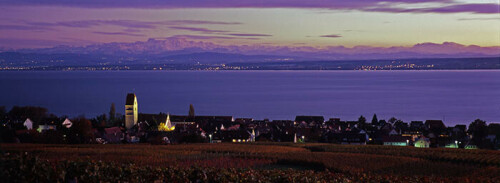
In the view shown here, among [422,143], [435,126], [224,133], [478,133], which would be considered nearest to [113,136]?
[224,133]

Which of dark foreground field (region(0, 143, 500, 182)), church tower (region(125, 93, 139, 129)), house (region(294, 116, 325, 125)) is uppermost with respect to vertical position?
church tower (region(125, 93, 139, 129))

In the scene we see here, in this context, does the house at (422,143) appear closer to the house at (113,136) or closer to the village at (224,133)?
the village at (224,133)

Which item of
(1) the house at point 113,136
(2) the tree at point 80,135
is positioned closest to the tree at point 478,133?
(1) the house at point 113,136

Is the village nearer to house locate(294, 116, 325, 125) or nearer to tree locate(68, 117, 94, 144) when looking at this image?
tree locate(68, 117, 94, 144)

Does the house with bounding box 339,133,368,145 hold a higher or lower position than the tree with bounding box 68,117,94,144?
lower

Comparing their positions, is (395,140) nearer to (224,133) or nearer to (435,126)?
(435,126)

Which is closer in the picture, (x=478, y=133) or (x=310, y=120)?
(x=478, y=133)

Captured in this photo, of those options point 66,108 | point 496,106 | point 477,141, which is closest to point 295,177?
point 477,141

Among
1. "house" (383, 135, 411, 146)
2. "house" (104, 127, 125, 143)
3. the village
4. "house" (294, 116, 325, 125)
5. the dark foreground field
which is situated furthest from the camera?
"house" (294, 116, 325, 125)

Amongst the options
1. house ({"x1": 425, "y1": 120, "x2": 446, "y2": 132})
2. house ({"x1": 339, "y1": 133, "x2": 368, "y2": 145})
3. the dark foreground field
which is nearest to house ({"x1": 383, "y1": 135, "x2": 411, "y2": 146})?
house ({"x1": 339, "y1": 133, "x2": 368, "y2": 145})

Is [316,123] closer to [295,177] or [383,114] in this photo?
[383,114]
